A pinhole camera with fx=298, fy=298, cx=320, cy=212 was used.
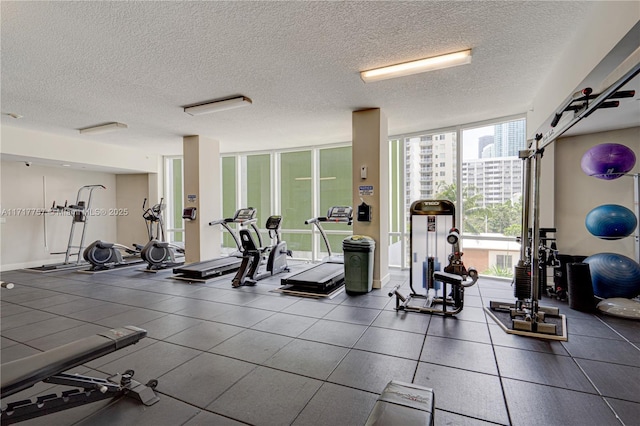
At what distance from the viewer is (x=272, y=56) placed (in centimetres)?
346

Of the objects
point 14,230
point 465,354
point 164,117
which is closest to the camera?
point 465,354

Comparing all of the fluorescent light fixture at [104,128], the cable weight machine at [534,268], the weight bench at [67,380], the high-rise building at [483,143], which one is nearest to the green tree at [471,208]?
the high-rise building at [483,143]

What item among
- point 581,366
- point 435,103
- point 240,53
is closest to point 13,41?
point 240,53

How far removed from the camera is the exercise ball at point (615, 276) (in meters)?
3.97

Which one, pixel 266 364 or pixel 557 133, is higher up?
pixel 557 133

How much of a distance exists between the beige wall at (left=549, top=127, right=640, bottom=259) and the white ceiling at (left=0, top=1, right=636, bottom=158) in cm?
107

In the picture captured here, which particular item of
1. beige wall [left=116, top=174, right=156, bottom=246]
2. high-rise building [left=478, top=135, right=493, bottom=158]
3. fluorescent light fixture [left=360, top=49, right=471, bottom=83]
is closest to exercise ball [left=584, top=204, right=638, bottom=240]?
high-rise building [left=478, top=135, right=493, bottom=158]

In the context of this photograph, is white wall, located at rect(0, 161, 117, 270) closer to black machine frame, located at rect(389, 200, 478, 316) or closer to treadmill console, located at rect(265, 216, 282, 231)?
treadmill console, located at rect(265, 216, 282, 231)

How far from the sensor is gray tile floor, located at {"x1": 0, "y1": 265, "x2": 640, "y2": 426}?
2.07 m

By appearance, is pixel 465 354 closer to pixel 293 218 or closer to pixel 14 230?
pixel 293 218

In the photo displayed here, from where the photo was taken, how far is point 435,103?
496cm

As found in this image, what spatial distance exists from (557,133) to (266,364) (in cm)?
343

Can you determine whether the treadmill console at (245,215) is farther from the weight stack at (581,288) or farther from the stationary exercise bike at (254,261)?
the weight stack at (581,288)

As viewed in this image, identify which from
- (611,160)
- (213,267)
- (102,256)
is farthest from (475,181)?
(102,256)
